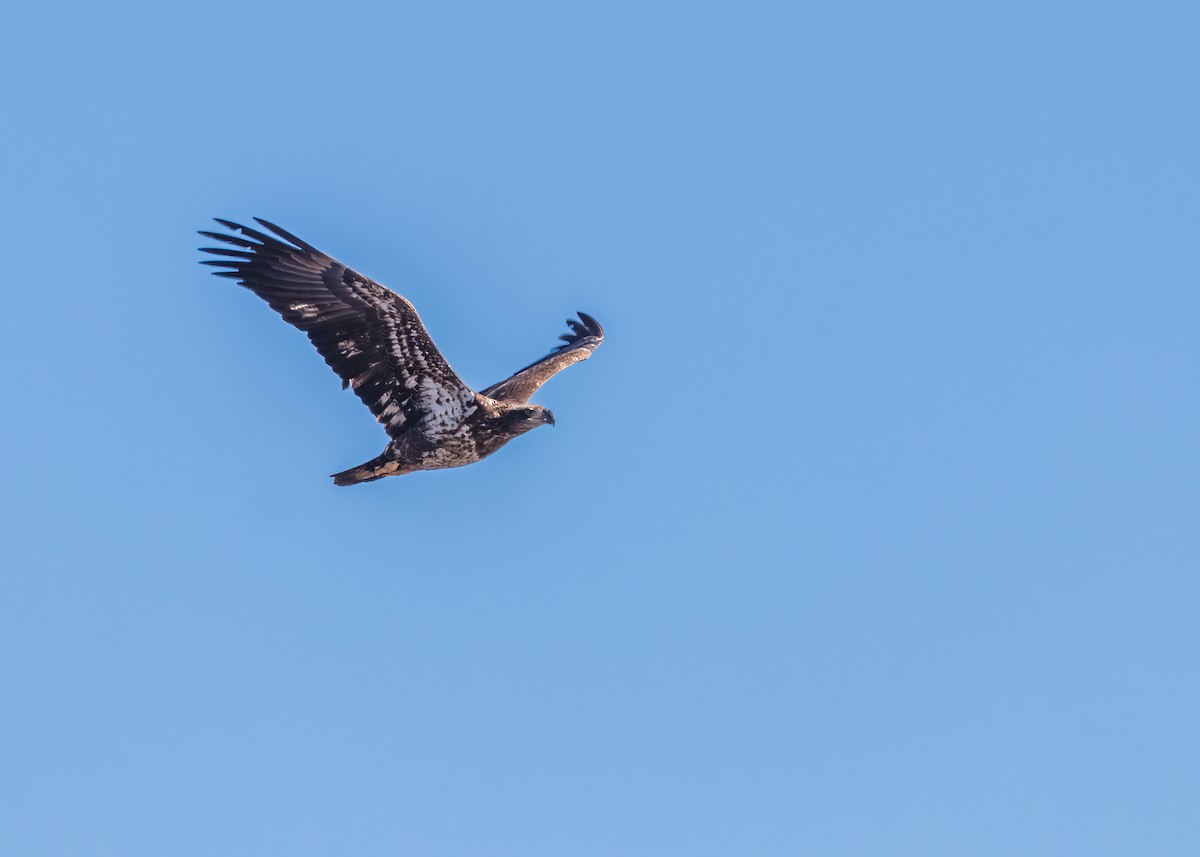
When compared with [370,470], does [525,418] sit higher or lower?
higher

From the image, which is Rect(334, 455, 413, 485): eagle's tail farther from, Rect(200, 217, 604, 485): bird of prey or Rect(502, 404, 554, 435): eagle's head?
Rect(502, 404, 554, 435): eagle's head

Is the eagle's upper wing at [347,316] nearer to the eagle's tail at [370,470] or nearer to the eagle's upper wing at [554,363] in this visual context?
the eagle's tail at [370,470]

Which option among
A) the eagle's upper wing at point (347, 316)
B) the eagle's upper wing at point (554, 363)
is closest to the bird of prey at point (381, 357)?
the eagle's upper wing at point (347, 316)

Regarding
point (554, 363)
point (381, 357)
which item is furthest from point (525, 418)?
point (554, 363)

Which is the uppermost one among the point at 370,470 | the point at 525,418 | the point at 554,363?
the point at 554,363

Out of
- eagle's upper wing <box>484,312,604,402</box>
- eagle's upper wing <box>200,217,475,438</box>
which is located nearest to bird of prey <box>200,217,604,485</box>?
eagle's upper wing <box>200,217,475,438</box>

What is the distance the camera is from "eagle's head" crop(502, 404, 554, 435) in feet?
66.1

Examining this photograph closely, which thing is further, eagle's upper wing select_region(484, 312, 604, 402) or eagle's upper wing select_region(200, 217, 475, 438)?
eagle's upper wing select_region(484, 312, 604, 402)

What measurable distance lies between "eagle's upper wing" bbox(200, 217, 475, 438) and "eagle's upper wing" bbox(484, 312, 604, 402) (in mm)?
2570

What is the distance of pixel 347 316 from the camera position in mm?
19203

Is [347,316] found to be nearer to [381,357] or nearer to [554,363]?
[381,357]

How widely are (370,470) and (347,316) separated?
187 centimetres

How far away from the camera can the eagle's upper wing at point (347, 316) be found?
1905cm

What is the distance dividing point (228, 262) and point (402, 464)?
3.00m
